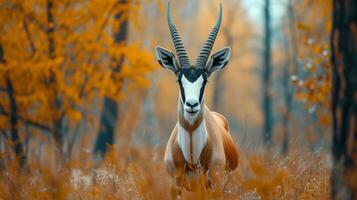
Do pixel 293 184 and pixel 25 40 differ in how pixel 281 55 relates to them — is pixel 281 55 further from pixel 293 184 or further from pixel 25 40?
pixel 293 184

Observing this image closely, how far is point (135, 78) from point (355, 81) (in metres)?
7.58

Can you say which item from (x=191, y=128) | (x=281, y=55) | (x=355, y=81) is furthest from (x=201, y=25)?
(x=355, y=81)

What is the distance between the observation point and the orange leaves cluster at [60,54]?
9.24 metres

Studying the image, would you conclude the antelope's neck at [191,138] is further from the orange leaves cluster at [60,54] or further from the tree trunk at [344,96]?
the orange leaves cluster at [60,54]

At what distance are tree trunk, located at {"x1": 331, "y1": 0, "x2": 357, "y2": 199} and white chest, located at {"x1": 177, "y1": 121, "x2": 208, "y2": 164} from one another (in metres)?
2.73

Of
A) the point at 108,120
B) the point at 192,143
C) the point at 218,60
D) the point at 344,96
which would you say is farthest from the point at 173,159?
the point at 108,120

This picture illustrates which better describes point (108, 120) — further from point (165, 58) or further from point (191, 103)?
point (191, 103)

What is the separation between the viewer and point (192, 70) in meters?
6.23

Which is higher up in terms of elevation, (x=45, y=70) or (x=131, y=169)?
(x=45, y=70)

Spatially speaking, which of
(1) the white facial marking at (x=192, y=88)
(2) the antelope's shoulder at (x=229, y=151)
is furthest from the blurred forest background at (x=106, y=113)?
(1) the white facial marking at (x=192, y=88)

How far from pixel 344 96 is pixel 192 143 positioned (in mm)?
2905

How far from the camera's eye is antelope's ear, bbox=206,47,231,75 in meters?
6.80

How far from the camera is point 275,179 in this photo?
475 centimetres

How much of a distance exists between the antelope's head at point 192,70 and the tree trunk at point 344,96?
2.30m
